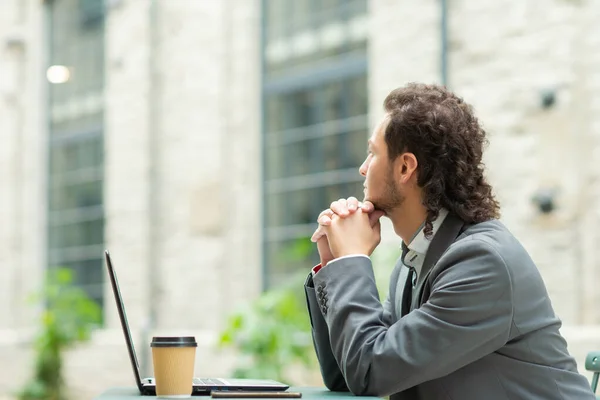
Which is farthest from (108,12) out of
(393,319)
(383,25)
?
(393,319)

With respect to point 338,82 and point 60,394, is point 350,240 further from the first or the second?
point 60,394

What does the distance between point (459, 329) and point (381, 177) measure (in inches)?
15.8

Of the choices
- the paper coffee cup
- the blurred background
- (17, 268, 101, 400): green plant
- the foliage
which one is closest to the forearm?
the paper coffee cup

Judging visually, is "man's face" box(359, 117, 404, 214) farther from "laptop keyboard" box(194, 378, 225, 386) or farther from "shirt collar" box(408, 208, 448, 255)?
"laptop keyboard" box(194, 378, 225, 386)

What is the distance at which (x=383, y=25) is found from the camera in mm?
6930

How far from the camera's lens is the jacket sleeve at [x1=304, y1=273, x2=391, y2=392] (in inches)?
84.3

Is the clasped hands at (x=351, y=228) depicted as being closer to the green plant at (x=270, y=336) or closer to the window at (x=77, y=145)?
the green plant at (x=270, y=336)

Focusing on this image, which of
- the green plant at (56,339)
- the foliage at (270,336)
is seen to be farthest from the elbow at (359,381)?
the green plant at (56,339)

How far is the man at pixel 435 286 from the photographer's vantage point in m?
1.83

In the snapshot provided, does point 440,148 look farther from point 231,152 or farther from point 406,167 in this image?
point 231,152

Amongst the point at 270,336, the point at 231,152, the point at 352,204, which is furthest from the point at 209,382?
the point at 231,152

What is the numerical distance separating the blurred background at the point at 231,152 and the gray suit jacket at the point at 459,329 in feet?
11.8

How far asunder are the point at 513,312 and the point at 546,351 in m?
0.12

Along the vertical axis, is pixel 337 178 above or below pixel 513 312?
above
